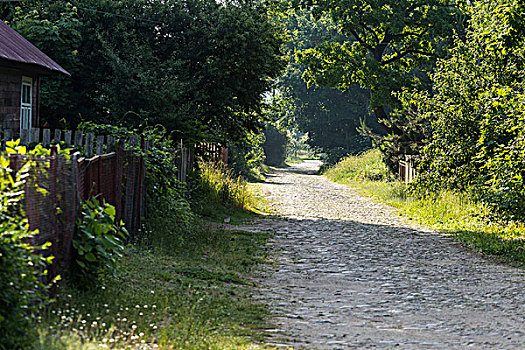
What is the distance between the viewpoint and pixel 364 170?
41281 mm

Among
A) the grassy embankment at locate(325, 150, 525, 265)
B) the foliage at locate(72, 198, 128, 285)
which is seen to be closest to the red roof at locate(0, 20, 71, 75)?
the foliage at locate(72, 198, 128, 285)

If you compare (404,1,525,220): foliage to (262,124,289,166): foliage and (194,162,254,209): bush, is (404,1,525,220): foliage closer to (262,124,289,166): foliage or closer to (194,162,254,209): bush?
(194,162,254,209): bush

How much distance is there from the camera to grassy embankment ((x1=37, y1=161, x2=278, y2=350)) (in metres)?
5.55

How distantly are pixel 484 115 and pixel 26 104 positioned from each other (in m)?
11.1

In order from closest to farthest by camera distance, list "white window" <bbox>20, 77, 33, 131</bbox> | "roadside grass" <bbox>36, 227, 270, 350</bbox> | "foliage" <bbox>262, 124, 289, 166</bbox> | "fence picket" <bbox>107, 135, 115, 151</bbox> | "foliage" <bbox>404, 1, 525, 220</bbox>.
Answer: "roadside grass" <bbox>36, 227, 270, 350</bbox>
"fence picket" <bbox>107, 135, 115, 151</bbox>
"foliage" <bbox>404, 1, 525, 220</bbox>
"white window" <bbox>20, 77, 33, 131</bbox>
"foliage" <bbox>262, 124, 289, 166</bbox>

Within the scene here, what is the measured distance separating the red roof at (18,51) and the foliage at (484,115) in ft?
32.6

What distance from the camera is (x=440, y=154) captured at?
67.8 feet

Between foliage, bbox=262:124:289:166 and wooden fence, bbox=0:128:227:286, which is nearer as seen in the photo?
wooden fence, bbox=0:128:227:286

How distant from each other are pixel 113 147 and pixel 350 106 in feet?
182

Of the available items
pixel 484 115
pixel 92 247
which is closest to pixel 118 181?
pixel 92 247

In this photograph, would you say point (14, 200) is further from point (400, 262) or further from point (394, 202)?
point (394, 202)

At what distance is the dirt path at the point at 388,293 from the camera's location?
6.80 metres

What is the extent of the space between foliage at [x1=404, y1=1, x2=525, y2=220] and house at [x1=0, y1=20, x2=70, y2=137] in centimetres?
1011

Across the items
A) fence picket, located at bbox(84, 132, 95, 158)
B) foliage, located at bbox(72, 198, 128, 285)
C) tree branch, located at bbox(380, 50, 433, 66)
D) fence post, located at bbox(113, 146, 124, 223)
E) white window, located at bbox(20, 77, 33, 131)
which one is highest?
tree branch, located at bbox(380, 50, 433, 66)
